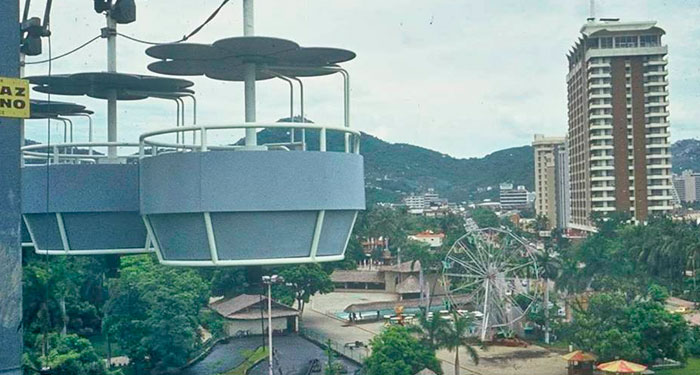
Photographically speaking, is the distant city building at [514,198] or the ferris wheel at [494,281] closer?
the ferris wheel at [494,281]


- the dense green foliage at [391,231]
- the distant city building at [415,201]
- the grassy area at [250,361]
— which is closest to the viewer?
the grassy area at [250,361]

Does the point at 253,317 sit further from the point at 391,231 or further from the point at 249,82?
the point at 391,231

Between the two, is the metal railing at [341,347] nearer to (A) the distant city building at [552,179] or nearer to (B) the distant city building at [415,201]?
(A) the distant city building at [552,179]

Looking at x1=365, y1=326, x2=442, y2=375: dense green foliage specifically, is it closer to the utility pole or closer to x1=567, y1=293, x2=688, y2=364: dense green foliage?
x1=567, y1=293, x2=688, y2=364: dense green foliage

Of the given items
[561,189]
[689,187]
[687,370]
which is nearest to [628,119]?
[561,189]

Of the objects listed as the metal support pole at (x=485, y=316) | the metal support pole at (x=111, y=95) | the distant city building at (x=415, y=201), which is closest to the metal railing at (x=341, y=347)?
the metal support pole at (x=485, y=316)

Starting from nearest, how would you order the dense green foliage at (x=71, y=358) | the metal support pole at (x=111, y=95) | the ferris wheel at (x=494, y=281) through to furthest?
the metal support pole at (x=111, y=95) → the dense green foliage at (x=71, y=358) → the ferris wheel at (x=494, y=281)
